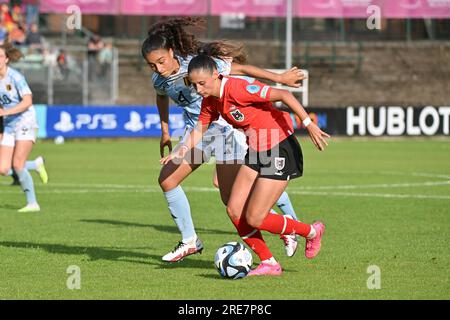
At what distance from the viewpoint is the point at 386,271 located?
9078mm

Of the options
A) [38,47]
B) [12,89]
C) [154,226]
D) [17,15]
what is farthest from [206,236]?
[17,15]

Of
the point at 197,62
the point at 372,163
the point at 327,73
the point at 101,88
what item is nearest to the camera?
the point at 197,62

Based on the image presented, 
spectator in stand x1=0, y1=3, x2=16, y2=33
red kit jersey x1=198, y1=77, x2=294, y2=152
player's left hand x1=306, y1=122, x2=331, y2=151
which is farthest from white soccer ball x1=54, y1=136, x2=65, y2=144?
player's left hand x1=306, y1=122, x2=331, y2=151

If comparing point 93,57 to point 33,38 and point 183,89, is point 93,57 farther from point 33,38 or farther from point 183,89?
point 183,89

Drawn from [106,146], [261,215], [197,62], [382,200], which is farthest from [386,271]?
[106,146]

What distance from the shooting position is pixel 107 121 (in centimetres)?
3159

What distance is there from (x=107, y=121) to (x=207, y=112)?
74.6 ft

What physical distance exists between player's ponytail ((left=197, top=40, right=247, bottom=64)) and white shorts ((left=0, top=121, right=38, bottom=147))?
5287mm

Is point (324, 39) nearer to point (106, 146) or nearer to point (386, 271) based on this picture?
point (106, 146)

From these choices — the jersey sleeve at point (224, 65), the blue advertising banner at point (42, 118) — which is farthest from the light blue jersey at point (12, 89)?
the blue advertising banner at point (42, 118)

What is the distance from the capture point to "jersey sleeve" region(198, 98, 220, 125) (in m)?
9.09

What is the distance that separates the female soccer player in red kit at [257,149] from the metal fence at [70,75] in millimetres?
23323

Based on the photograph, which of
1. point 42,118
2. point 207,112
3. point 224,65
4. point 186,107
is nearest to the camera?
point 207,112
